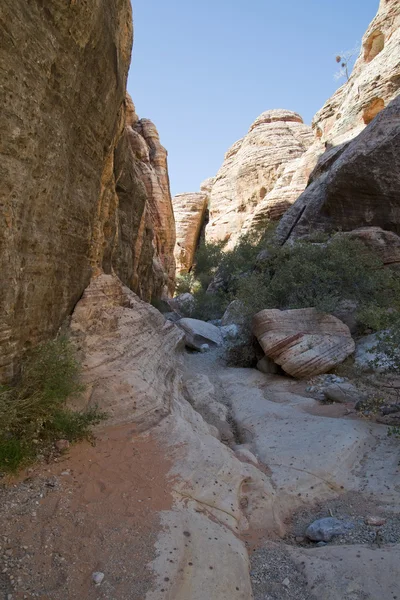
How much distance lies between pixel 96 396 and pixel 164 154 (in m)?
22.9

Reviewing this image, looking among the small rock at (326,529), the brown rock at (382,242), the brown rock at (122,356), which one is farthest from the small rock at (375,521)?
the brown rock at (382,242)

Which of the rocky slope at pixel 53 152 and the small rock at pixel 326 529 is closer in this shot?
the small rock at pixel 326 529

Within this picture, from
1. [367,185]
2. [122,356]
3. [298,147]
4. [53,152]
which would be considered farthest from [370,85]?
[122,356]

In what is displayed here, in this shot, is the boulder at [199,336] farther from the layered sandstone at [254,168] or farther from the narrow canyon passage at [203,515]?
the layered sandstone at [254,168]

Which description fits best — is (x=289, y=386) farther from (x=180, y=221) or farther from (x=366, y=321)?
(x=180, y=221)

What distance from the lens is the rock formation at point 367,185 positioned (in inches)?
607

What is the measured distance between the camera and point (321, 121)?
26625 mm

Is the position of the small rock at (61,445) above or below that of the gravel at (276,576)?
above

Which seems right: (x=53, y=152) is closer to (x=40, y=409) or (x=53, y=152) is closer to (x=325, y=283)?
(x=40, y=409)

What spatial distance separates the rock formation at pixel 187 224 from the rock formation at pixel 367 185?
22.6m

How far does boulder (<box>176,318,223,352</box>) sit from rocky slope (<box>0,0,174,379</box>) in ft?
20.9

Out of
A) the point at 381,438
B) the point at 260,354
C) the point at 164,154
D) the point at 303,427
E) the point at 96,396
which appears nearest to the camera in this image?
the point at 96,396

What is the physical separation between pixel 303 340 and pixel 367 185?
9.71 meters


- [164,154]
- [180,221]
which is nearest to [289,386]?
[164,154]
